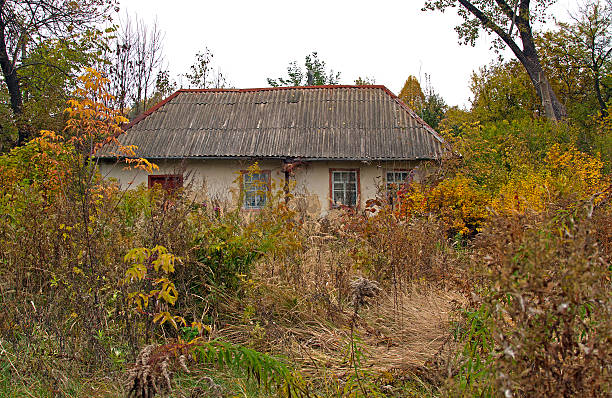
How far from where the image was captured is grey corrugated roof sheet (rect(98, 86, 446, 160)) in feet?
45.7

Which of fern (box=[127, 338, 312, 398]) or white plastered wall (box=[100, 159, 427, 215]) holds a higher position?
white plastered wall (box=[100, 159, 427, 215])

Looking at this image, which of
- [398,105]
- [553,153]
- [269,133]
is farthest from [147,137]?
[553,153]

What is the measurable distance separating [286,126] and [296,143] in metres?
1.02

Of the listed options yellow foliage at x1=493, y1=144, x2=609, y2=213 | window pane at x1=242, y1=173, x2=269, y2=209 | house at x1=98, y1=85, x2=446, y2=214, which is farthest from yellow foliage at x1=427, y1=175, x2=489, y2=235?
house at x1=98, y1=85, x2=446, y2=214

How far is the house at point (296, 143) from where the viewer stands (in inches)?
544

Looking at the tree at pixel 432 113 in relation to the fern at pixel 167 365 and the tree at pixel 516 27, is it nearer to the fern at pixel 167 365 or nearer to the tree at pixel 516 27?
the tree at pixel 516 27

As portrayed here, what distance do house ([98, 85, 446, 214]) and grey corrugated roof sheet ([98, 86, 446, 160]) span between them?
30 mm

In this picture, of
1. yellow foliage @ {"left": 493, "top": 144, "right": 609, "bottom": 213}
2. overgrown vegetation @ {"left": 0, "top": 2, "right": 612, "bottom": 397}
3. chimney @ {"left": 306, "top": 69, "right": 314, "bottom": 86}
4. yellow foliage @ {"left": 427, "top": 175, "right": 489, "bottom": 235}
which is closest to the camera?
overgrown vegetation @ {"left": 0, "top": 2, "right": 612, "bottom": 397}

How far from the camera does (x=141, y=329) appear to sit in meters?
3.01

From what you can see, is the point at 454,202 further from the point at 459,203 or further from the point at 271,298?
the point at 271,298

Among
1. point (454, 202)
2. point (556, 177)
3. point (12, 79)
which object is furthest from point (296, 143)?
point (12, 79)

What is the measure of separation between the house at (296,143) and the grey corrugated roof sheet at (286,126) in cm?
3

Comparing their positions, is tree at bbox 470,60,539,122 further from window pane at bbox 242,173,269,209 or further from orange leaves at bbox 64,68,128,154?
orange leaves at bbox 64,68,128,154

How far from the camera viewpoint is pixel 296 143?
563 inches
